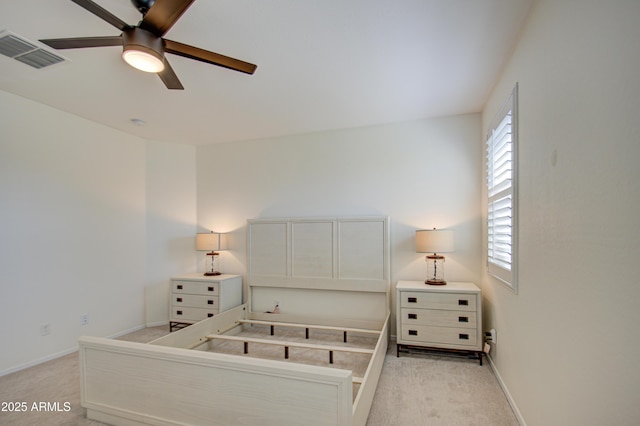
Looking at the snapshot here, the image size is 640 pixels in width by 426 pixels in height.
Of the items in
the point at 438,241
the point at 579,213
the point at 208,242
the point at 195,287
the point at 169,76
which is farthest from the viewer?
A: the point at 208,242

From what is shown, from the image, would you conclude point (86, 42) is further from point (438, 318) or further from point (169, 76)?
point (438, 318)

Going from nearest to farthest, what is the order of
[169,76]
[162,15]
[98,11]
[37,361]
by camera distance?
1. [98,11]
2. [162,15]
3. [169,76]
4. [37,361]

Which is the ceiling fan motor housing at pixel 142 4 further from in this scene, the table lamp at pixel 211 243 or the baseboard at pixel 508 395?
the baseboard at pixel 508 395

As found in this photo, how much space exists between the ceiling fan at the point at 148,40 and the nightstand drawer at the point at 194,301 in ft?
9.36

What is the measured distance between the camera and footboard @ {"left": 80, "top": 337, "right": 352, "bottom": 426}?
1.61 meters

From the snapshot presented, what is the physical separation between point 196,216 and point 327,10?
369 cm

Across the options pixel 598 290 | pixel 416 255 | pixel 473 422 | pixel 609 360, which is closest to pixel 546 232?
pixel 598 290

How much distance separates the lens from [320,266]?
3.91m

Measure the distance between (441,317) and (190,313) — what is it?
3.04 metres

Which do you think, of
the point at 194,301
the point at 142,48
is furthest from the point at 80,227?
the point at 142,48

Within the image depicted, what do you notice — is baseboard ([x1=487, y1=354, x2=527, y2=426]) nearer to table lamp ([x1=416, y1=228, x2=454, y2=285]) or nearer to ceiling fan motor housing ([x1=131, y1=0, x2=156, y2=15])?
table lamp ([x1=416, y1=228, x2=454, y2=285])

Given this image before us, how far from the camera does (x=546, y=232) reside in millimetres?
1635

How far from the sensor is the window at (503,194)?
216 cm

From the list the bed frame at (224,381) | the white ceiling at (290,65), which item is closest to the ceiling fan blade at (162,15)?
the white ceiling at (290,65)
